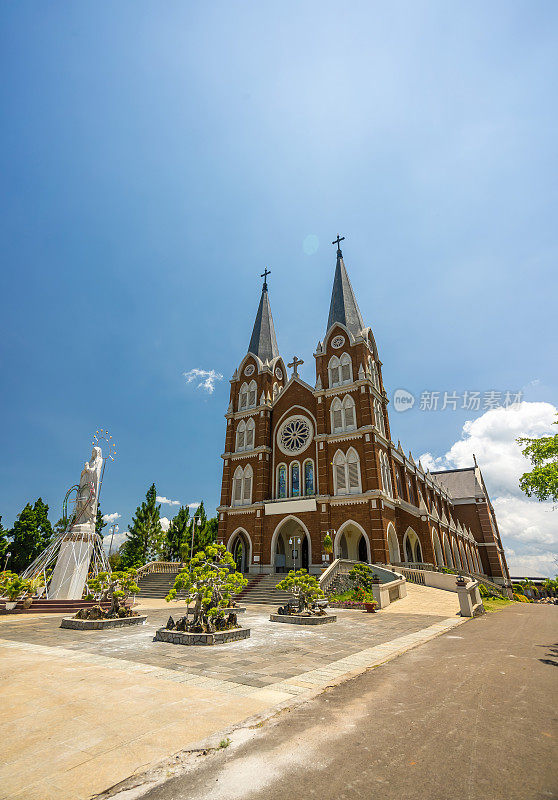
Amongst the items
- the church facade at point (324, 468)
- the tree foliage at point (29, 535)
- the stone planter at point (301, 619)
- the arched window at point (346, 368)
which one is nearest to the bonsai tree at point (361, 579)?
the church facade at point (324, 468)

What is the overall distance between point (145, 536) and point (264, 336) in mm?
27322

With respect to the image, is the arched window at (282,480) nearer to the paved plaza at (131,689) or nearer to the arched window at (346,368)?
the arched window at (346,368)

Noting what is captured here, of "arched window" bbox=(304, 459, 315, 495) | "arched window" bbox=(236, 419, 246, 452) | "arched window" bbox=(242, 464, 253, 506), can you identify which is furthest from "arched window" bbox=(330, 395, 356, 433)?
"arched window" bbox=(236, 419, 246, 452)

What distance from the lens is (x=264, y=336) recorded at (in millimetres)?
42875

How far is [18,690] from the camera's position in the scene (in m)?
6.14

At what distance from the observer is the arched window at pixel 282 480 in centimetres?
3409

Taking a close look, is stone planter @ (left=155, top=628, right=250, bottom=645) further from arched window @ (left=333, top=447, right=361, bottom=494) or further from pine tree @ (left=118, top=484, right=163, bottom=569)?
pine tree @ (left=118, top=484, right=163, bottom=569)

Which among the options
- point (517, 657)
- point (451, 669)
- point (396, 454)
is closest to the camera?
point (451, 669)

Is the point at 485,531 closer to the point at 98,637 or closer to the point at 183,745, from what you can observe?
the point at 98,637

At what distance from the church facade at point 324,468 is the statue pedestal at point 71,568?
1389 cm

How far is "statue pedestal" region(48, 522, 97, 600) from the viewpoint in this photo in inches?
797

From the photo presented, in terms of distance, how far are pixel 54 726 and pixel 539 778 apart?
5183 millimetres

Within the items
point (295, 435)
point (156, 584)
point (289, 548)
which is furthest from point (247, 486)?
point (156, 584)

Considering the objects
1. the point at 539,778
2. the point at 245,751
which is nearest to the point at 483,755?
the point at 539,778
